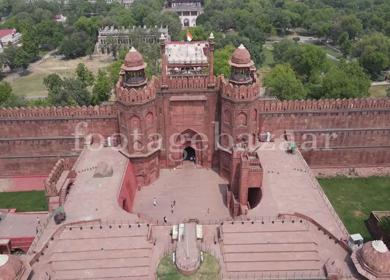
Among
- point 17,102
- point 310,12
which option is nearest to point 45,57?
point 17,102

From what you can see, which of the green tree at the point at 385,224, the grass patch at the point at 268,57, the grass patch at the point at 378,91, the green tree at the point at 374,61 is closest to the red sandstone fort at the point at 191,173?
the green tree at the point at 385,224

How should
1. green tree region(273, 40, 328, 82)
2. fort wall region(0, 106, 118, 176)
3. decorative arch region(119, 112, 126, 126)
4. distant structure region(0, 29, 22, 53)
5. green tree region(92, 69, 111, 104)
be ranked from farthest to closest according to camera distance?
distant structure region(0, 29, 22, 53) < green tree region(273, 40, 328, 82) < green tree region(92, 69, 111, 104) < fort wall region(0, 106, 118, 176) < decorative arch region(119, 112, 126, 126)

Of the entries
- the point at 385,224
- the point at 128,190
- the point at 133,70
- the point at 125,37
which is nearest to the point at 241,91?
the point at 133,70

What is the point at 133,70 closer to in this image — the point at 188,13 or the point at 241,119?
the point at 241,119

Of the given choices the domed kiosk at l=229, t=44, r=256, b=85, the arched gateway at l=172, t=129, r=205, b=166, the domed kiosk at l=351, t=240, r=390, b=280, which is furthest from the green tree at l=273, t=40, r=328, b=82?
the domed kiosk at l=351, t=240, r=390, b=280

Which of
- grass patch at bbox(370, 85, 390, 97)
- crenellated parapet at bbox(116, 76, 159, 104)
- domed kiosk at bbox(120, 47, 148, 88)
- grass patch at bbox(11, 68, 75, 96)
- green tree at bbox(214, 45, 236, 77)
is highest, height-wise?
domed kiosk at bbox(120, 47, 148, 88)

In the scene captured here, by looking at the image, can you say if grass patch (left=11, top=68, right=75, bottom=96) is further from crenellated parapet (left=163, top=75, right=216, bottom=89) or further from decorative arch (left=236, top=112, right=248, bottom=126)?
decorative arch (left=236, top=112, right=248, bottom=126)
